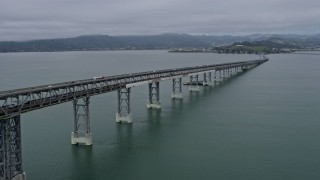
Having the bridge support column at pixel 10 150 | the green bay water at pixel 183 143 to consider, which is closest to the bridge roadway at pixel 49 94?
the bridge support column at pixel 10 150

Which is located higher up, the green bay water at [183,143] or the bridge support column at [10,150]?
the bridge support column at [10,150]

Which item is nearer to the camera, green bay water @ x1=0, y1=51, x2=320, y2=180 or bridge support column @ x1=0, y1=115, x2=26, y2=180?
bridge support column @ x1=0, y1=115, x2=26, y2=180

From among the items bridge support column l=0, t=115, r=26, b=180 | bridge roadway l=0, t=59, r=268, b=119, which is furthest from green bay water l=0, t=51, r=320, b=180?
bridge roadway l=0, t=59, r=268, b=119

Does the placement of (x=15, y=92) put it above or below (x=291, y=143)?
above

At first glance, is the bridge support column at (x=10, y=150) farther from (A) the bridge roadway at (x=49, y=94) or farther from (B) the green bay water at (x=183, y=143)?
(B) the green bay water at (x=183, y=143)

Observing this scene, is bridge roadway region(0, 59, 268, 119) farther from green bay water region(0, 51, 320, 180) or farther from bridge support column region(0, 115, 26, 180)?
green bay water region(0, 51, 320, 180)

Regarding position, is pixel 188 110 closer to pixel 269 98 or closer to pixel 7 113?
pixel 269 98

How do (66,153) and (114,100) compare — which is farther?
(114,100)

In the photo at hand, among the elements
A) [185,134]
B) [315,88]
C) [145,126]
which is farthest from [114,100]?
[315,88]

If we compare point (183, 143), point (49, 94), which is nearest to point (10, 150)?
point (49, 94)
